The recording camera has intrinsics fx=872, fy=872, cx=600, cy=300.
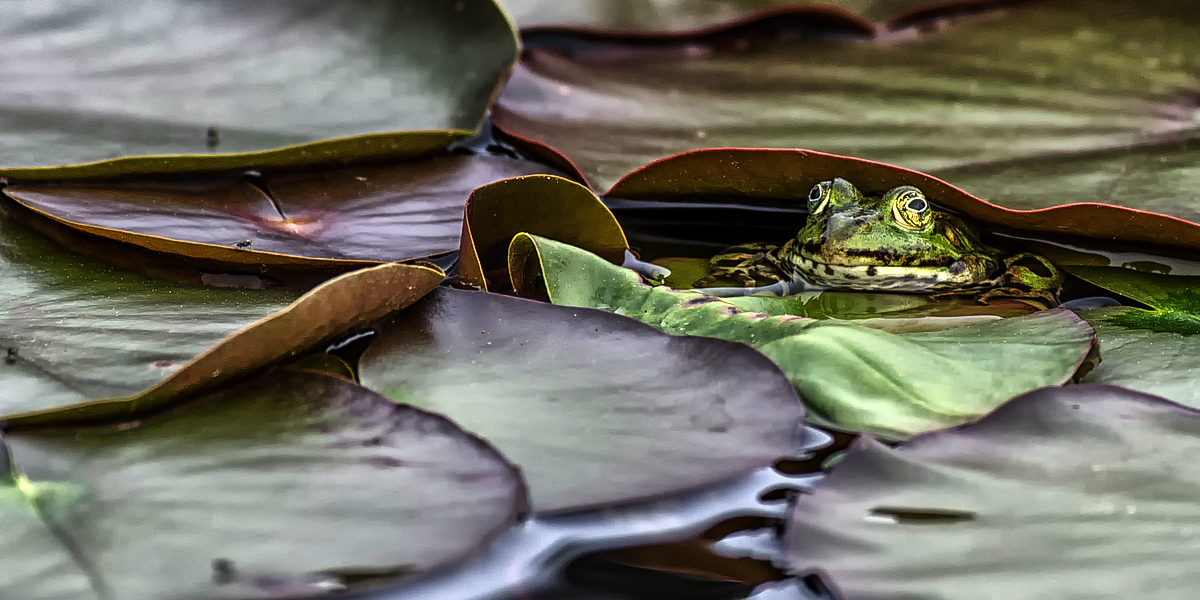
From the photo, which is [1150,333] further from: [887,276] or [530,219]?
[530,219]

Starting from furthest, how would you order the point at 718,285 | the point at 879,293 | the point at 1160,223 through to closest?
the point at 879,293 → the point at 718,285 → the point at 1160,223

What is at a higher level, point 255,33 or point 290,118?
point 255,33

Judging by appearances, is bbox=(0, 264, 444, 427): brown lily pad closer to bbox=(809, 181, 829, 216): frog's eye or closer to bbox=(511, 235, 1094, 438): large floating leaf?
bbox=(511, 235, 1094, 438): large floating leaf

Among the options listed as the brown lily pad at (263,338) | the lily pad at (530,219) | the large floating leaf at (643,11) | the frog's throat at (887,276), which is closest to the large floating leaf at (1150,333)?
the frog's throat at (887,276)

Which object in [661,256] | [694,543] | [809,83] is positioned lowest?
[694,543]

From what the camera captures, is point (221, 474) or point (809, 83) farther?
point (809, 83)

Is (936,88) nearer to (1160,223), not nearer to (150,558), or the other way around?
(1160,223)

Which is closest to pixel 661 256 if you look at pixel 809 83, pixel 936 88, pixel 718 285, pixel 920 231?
pixel 718 285

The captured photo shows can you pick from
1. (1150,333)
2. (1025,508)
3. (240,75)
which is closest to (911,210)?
(1150,333)
